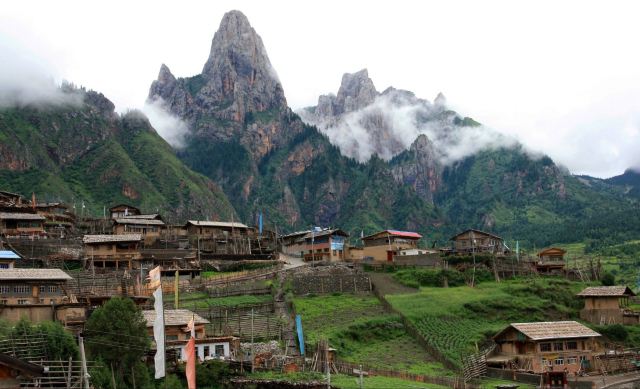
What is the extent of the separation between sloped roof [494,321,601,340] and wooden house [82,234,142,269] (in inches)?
1565

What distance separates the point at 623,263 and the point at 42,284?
312 feet

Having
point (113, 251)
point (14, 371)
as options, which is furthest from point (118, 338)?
point (113, 251)

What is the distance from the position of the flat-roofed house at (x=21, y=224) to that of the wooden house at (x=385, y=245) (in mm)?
39970

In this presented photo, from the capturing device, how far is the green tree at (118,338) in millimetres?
39500

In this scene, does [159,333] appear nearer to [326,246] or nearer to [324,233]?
[326,246]

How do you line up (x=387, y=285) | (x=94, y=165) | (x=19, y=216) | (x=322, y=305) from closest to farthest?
1. (x=322, y=305)
2. (x=387, y=285)
3. (x=19, y=216)
4. (x=94, y=165)

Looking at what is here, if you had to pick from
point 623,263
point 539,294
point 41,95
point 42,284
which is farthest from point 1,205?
point 41,95

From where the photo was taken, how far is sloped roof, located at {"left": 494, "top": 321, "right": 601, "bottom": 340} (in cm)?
5759

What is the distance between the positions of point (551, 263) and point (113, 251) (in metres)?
53.9

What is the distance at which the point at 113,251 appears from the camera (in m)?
77.6

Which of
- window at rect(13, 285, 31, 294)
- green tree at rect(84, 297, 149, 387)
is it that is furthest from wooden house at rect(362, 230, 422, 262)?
green tree at rect(84, 297, 149, 387)

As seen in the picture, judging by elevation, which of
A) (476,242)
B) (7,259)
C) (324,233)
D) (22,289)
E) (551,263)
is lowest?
(22,289)

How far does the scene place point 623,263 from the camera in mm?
117375

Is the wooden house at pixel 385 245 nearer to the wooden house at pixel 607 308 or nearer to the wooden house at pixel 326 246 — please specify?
the wooden house at pixel 326 246
